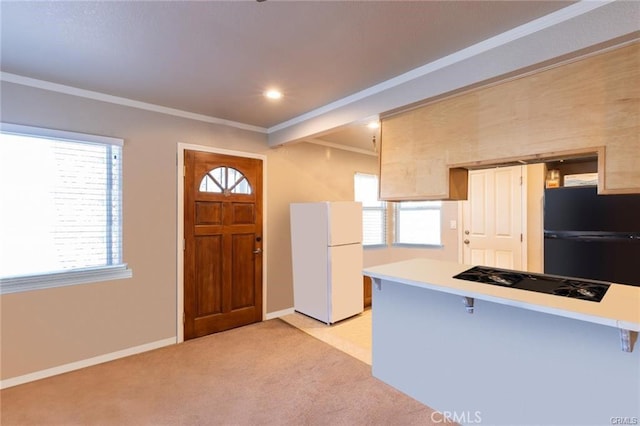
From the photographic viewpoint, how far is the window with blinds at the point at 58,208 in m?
2.40

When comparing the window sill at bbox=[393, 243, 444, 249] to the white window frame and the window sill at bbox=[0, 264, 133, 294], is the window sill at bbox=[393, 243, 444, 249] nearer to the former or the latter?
the white window frame

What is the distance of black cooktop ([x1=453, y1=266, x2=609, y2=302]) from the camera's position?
1560 millimetres

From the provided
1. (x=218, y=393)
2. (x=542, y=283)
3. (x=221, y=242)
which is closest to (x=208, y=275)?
(x=221, y=242)

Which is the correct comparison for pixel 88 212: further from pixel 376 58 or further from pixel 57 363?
pixel 376 58

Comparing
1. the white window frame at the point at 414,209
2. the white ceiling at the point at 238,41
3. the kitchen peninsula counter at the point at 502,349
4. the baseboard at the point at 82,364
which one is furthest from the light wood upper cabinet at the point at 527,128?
the baseboard at the point at 82,364

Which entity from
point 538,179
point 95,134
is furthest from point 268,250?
point 538,179

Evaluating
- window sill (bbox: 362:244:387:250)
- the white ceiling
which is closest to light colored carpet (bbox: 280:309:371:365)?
window sill (bbox: 362:244:387:250)

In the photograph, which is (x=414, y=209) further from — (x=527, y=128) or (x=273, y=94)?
(x=527, y=128)

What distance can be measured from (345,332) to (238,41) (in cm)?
302

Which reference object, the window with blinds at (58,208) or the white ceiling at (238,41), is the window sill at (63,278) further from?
the white ceiling at (238,41)

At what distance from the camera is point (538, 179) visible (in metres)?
3.97

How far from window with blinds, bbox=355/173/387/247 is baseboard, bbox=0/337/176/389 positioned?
313 cm

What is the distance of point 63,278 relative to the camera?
262 centimetres

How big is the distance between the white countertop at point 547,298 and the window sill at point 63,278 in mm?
2396
